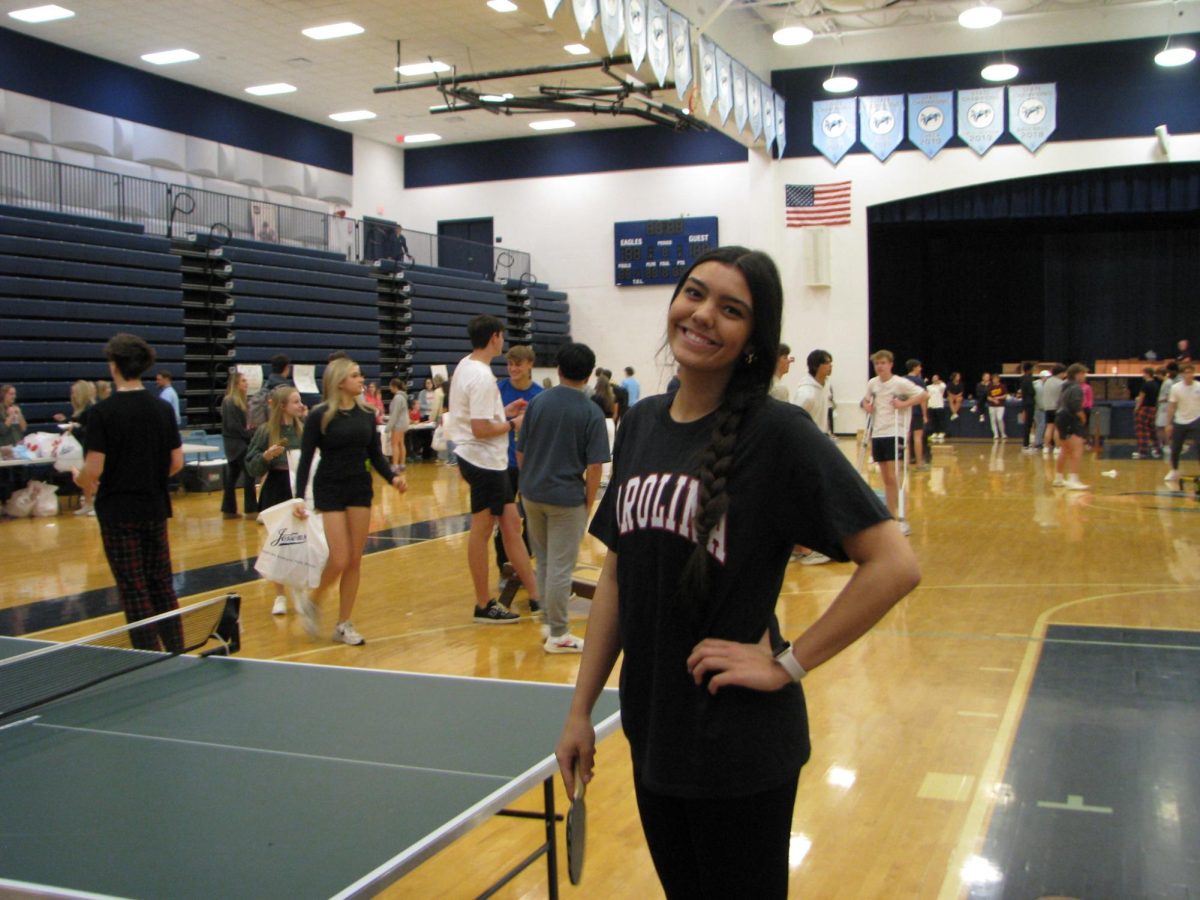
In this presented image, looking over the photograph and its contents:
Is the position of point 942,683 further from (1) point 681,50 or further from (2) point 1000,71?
(2) point 1000,71

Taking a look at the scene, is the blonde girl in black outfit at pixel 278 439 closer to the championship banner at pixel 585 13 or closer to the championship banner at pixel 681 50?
the championship banner at pixel 585 13

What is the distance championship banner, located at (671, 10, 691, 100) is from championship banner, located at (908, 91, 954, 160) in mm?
7886

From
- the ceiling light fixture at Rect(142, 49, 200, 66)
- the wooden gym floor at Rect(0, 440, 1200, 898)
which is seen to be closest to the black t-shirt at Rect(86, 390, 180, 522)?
the wooden gym floor at Rect(0, 440, 1200, 898)

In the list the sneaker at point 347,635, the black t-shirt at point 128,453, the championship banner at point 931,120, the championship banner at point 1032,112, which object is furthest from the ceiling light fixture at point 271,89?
the black t-shirt at point 128,453

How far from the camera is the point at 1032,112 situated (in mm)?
22859

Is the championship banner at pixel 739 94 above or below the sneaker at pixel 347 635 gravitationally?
above

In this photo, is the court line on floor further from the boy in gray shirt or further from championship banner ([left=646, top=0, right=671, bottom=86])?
championship banner ([left=646, top=0, right=671, bottom=86])

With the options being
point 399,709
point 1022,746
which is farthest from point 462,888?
point 1022,746

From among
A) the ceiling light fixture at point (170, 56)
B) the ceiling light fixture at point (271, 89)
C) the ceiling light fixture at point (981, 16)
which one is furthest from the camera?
the ceiling light fixture at point (271, 89)

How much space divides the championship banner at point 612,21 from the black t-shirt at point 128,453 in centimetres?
1038

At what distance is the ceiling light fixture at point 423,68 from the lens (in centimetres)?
2256

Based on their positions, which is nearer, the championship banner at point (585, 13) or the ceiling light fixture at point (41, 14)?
the championship banner at point (585, 13)

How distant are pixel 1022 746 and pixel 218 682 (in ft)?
10.3

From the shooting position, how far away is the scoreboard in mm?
26797
